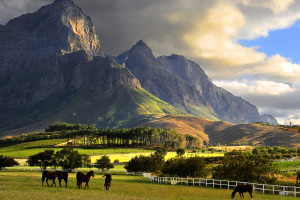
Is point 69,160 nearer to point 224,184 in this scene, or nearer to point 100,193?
point 224,184

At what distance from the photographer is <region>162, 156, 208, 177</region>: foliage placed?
64750 mm

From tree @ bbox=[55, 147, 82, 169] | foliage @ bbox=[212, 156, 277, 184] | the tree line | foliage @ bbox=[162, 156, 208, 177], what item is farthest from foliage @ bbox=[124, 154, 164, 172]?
foliage @ bbox=[212, 156, 277, 184]

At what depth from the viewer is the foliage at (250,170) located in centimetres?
5366

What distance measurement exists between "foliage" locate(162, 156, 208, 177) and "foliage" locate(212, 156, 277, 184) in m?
5.55

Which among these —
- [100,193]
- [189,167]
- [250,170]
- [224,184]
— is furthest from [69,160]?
[100,193]

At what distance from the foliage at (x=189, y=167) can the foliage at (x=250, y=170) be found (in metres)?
5.55

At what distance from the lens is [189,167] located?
6588 centimetres

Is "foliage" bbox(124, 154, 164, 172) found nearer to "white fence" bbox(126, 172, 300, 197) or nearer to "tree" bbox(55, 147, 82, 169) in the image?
"tree" bbox(55, 147, 82, 169)

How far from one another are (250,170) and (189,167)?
1465 centimetres

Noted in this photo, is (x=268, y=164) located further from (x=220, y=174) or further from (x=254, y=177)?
(x=220, y=174)

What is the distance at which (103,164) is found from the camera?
10450cm

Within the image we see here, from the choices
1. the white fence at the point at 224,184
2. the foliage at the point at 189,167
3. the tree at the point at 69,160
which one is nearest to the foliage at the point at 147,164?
the tree at the point at 69,160

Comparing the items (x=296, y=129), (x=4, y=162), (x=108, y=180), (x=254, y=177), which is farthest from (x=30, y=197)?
(x=4, y=162)

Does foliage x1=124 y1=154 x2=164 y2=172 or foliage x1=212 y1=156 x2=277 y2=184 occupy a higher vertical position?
foliage x1=212 y1=156 x2=277 y2=184
